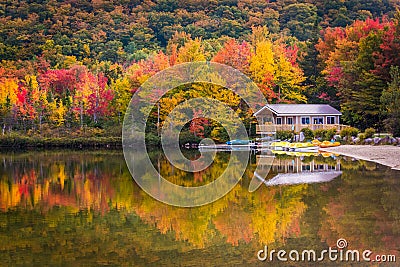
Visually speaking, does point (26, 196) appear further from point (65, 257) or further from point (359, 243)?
point (359, 243)

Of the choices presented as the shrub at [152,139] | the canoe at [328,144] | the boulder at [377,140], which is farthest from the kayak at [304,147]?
the shrub at [152,139]

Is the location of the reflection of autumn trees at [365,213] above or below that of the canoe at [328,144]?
above

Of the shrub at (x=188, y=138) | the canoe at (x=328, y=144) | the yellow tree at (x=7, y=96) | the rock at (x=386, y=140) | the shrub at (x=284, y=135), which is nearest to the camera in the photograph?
the rock at (x=386, y=140)

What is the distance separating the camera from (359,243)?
9734 millimetres

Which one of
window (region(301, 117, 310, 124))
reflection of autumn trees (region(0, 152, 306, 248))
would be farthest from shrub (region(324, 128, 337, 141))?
reflection of autumn trees (region(0, 152, 306, 248))

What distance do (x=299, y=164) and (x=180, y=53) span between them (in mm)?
21296

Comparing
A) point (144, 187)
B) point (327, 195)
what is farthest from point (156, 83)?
point (327, 195)

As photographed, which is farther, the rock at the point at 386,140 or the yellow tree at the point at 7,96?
the yellow tree at the point at 7,96

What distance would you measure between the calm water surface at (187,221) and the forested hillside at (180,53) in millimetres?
13271

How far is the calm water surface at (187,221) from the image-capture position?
9.52m

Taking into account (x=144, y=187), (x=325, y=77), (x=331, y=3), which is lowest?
(x=144, y=187)

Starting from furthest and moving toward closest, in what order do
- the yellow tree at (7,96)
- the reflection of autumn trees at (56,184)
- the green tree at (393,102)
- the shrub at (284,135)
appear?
the yellow tree at (7,96) < the shrub at (284,135) < the green tree at (393,102) < the reflection of autumn trees at (56,184)

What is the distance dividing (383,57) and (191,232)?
73.6 ft

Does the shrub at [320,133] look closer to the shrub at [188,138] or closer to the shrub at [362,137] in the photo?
the shrub at [362,137]
